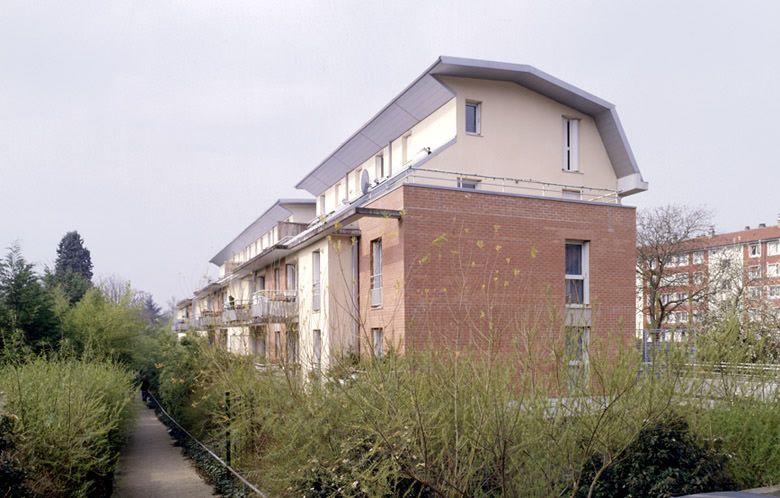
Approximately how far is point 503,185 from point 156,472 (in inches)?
549

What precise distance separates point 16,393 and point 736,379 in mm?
11053

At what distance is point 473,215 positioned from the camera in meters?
17.9

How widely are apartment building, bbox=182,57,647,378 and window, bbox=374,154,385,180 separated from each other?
88 mm

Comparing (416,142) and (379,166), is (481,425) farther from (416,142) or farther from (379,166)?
(379,166)

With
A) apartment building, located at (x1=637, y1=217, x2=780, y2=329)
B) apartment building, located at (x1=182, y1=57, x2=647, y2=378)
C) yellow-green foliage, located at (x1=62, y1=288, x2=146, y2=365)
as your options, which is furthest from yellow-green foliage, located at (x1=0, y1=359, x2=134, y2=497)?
apartment building, located at (x1=637, y1=217, x2=780, y2=329)

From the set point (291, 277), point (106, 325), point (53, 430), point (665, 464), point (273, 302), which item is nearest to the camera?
point (665, 464)

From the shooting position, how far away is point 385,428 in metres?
6.04

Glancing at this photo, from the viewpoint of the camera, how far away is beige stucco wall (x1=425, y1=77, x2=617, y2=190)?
20641mm

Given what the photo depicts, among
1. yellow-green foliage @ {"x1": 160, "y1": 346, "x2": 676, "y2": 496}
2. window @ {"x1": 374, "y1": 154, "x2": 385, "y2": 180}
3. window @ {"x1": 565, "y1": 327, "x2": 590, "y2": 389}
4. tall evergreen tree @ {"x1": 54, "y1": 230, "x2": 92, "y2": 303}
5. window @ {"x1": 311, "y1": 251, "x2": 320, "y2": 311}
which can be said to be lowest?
yellow-green foliage @ {"x1": 160, "y1": 346, "x2": 676, "y2": 496}

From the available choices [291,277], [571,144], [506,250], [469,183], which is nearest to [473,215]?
[506,250]

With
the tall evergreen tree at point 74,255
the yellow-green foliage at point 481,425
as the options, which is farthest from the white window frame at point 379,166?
the tall evergreen tree at point 74,255

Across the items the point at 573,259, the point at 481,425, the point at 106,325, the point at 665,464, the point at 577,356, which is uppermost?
the point at 573,259

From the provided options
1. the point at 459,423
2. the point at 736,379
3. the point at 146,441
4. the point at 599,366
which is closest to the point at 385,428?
the point at 459,423

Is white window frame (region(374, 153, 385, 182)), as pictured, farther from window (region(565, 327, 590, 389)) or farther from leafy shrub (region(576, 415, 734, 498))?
window (region(565, 327, 590, 389))
